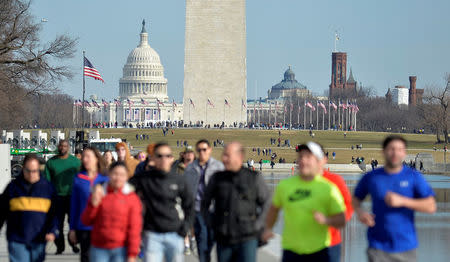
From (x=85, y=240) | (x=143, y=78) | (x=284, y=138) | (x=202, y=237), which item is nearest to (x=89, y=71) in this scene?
(x=202, y=237)

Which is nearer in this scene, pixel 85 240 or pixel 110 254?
pixel 110 254

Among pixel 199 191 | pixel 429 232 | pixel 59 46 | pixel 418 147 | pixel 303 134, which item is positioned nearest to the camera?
pixel 199 191

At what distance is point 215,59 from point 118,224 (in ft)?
302

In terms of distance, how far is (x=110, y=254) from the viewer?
8.58 metres

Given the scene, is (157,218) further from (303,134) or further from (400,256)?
(303,134)

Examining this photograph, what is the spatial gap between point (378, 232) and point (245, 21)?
92391 mm


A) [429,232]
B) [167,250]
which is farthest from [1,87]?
[167,250]

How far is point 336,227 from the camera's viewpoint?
26.7 ft

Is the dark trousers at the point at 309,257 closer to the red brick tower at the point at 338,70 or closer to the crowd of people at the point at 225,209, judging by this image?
the crowd of people at the point at 225,209

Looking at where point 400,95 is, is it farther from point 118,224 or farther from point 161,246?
point 118,224

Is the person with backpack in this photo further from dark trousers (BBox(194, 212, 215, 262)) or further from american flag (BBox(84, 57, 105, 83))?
american flag (BBox(84, 57, 105, 83))

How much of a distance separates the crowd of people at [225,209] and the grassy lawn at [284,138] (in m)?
62.4

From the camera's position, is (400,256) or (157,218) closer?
(400,256)

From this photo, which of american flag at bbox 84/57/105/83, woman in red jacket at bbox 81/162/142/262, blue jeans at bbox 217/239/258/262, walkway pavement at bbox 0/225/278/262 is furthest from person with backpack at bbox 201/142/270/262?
american flag at bbox 84/57/105/83
